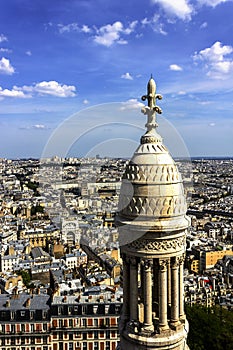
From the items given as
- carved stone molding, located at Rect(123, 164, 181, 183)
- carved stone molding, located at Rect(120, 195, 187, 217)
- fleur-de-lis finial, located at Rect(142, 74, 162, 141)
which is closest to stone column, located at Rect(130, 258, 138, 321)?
carved stone molding, located at Rect(120, 195, 187, 217)

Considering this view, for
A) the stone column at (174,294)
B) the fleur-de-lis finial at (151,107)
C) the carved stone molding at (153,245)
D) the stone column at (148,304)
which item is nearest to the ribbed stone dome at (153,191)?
the carved stone molding at (153,245)

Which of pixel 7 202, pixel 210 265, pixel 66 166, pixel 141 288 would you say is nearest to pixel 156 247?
pixel 141 288

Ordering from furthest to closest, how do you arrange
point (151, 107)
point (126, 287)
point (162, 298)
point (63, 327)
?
point (63, 327) < point (151, 107) < point (126, 287) < point (162, 298)

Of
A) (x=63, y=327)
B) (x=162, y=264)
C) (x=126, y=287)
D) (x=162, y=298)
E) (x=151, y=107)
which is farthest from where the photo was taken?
(x=63, y=327)

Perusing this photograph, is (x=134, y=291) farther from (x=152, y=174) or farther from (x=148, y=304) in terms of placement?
(x=152, y=174)

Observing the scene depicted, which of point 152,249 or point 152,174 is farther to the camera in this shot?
point 152,249

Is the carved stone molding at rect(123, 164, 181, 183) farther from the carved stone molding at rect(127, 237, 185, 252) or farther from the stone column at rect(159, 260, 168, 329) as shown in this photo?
the stone column at rect(159, 260, 168, 329)

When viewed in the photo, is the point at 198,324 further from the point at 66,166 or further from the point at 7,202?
the point at 7,202

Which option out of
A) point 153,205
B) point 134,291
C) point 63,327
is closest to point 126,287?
point 134,291
